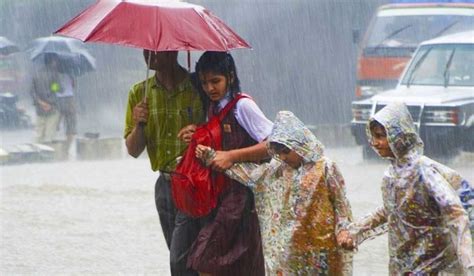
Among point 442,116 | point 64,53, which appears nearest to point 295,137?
point 442,116

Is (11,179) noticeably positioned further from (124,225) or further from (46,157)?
(124,225)

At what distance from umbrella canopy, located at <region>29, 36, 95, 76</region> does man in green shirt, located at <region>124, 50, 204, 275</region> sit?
14.0 meters

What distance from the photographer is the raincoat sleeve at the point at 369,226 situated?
17.7 ft

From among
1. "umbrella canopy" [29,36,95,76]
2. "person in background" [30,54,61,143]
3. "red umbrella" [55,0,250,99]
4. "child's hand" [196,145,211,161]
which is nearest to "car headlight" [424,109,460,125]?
"person in background" [30,54,61,143]

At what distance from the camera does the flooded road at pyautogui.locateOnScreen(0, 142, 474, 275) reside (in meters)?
9.03

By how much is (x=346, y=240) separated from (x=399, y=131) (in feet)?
1.80

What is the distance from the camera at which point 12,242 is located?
32.9 ft

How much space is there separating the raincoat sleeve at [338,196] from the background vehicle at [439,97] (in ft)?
31.8

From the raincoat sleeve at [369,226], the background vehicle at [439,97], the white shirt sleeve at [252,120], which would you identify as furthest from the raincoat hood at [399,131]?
the background vehicle at [439,97]

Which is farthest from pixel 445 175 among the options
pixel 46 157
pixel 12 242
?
pixel 46 157

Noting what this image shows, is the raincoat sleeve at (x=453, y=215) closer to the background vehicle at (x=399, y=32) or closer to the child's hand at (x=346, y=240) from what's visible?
the child's hand at (x=346, y=240)

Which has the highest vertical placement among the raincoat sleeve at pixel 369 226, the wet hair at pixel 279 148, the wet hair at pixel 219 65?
the wet hair at pixel 219 65

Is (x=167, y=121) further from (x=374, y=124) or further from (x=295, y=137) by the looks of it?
(x=374, y=124)

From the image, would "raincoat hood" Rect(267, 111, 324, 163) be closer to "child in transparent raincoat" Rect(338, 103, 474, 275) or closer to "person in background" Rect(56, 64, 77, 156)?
"child in transparent raincoat" Rect(338, 103, 474, 275)
